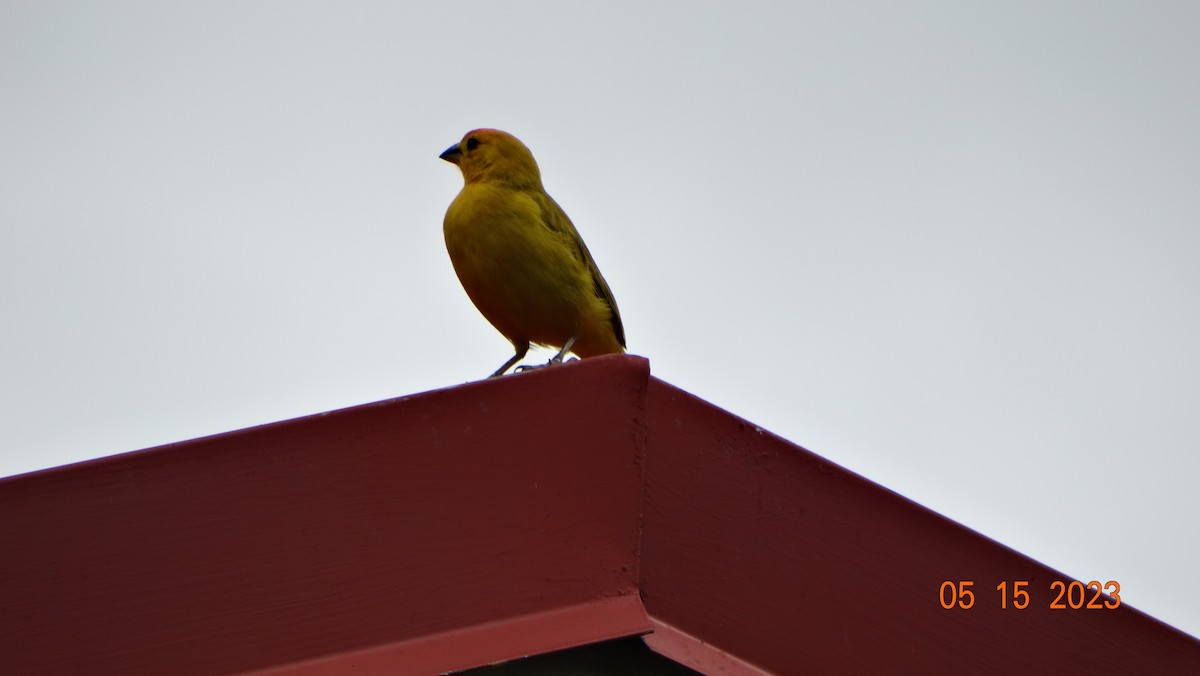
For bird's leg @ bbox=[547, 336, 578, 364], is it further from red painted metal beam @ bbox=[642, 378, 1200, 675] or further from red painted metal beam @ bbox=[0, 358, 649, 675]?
red painted metal beam @ bbox=[0, 358, 649, 675]

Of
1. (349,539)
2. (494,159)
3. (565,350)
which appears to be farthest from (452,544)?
(494,159)

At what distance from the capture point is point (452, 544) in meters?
2.40

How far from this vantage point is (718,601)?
8.09ft

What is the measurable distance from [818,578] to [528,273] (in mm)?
1863

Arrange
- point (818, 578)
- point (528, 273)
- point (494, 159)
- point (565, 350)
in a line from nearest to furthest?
point (818, 578) < point (528, 273) < point (565, 350) < point (494, 159)

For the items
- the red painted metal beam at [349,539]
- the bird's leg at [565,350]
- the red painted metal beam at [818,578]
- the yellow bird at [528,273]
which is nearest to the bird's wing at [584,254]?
the yellow bird at [528,273]

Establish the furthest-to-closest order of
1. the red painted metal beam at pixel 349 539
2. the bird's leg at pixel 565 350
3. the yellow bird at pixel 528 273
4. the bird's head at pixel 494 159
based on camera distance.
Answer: the bird's head at pixel 494 159 < the bird's leg at pixel 565 350 < the yellow bird at pixel 528 273 < the red painted metal beam at pixel 349 539

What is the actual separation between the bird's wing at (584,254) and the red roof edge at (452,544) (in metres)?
1.92

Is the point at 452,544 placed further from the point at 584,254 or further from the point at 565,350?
the point at 584,254

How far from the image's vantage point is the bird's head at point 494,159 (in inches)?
191

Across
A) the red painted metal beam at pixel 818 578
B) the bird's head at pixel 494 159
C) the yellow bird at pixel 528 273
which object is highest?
the bird's head at pixel 494 159

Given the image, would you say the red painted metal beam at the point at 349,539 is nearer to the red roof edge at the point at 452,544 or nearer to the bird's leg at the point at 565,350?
the red roof edge at the point at 452,544

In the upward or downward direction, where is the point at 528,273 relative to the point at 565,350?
upward

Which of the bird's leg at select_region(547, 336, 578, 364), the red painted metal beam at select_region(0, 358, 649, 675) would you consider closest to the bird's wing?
the bird's leg at select_region(547, 336, 578, 364)
